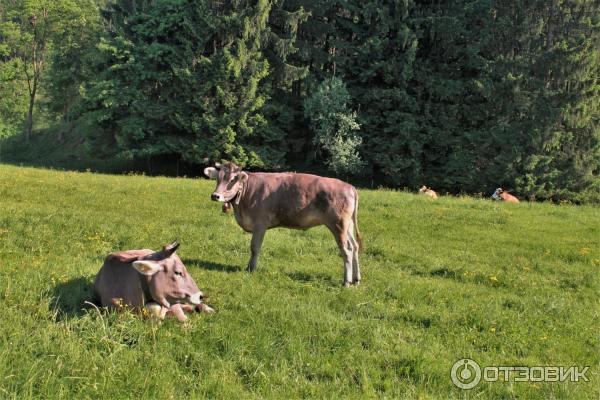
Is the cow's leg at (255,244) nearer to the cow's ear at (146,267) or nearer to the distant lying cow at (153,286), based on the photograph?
the distant lying cow at (153,286)

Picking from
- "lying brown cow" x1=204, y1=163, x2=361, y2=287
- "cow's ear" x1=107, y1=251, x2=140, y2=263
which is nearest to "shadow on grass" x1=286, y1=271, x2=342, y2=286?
"lying brown cow" x1=204, y1=163, x2=361, y2=287

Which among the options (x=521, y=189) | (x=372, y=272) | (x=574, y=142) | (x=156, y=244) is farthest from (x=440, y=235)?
(x=574, y=142)

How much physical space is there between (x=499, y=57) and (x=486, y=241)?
22.2m

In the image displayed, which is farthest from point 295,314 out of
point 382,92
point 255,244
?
point 382,92

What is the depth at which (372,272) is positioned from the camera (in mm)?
10461

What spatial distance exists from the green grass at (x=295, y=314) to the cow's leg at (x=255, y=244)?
13.7 inches

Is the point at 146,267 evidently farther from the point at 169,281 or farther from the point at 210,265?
the point at 210,265

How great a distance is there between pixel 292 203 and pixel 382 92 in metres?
26.6

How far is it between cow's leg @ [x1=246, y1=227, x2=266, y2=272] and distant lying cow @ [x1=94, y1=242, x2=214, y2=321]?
3127mm

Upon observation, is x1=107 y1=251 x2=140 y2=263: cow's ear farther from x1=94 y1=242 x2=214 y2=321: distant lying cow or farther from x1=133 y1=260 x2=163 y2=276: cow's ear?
x1=133 y1=260 x2=163 y2=276: cow's ear

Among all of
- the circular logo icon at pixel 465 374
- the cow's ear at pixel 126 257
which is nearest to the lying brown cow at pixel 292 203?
the cow's ear at pixel 126 257

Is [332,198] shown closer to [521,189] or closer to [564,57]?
[521,189]

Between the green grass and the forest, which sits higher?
the forest

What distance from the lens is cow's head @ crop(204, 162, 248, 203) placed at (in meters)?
9.34
